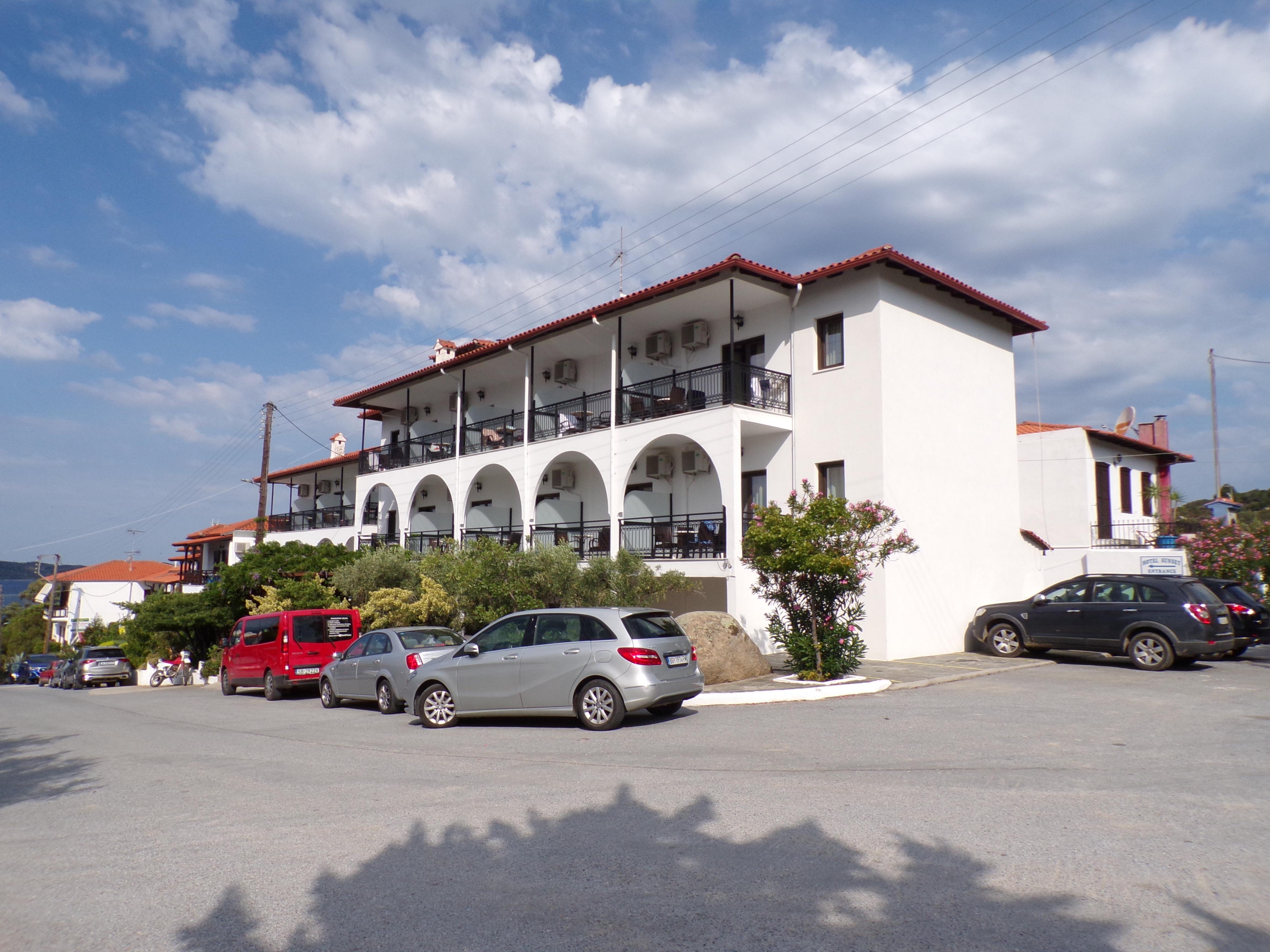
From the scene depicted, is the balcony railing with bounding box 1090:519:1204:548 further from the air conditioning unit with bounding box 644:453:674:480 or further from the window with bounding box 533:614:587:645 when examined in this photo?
the window with bounding box 533:614:587:645

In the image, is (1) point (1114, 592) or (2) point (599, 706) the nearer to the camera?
(2) point (599, 706)

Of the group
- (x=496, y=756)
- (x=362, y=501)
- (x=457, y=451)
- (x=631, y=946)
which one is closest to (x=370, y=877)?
(x=631, y=946)

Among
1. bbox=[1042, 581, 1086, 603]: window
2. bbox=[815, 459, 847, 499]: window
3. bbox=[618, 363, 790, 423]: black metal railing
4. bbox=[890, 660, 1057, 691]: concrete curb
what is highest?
bbox=[618, 363, 790, 423]: black metal railing

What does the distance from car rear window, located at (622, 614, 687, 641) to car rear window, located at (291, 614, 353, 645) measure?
10109mm

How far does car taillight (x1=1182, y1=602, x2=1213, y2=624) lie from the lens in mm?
14234

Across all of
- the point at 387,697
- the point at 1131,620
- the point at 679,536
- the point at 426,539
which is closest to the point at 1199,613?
the point at 1131,620

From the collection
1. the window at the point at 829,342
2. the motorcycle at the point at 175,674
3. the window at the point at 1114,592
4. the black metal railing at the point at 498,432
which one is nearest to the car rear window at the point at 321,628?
the black metal railing at the point at 498,432

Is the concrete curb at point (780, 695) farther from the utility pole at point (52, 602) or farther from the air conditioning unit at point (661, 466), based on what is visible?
the utility pole at point (52, 602)

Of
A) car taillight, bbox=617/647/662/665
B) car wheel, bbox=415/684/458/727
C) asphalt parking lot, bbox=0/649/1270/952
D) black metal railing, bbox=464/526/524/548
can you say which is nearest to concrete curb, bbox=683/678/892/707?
asphalt parking lot, bbox=0/649/1270/952

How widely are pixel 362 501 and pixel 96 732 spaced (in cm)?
1883

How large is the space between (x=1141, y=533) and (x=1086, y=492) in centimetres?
314

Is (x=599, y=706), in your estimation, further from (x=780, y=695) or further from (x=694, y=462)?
(x=694, y=462)

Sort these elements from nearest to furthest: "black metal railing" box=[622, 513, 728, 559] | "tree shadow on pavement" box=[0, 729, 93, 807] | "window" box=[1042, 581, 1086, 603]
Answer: "tree shadow on pavement" box=[0, 729, 93, 807]
"window" box=[1042, 581, 1086, 603]
"black metal railing" box=[622, 513, 728, 559]

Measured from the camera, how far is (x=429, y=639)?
570 inches
